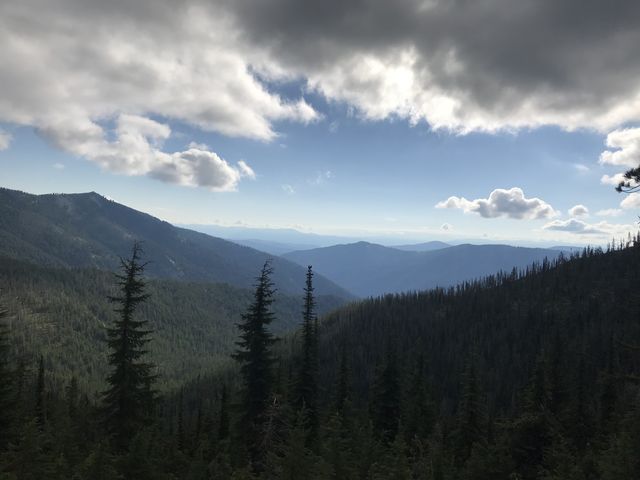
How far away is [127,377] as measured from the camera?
24594 millimetres

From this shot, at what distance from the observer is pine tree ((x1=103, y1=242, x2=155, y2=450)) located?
2428 centimetres

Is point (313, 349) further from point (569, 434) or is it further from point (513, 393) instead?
point (513, 393)

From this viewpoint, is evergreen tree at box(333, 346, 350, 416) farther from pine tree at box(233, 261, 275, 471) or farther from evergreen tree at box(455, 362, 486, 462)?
pine tree at box(233, 261, 275, 471)

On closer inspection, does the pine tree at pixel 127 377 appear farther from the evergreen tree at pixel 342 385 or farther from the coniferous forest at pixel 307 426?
the evergreen tree at pixel 342 385

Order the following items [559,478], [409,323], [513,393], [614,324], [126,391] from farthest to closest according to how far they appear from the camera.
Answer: [409,323] < [614,324] < [513,393] < [126,391] < [559,478]

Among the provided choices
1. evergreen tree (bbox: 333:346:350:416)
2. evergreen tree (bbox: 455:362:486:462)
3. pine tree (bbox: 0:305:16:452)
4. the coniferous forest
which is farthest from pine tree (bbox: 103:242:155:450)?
evergreen tree (bbox: 455:362:486:462)

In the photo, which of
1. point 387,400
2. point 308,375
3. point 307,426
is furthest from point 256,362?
point 387,400

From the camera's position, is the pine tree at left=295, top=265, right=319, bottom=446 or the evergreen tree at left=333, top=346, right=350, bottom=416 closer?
the pine tree at left=295, top=265, right=319, bottom=446

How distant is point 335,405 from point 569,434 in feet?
67.6

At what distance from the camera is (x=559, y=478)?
50.1 ft

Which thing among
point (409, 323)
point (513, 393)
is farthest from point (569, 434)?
point (409, 323)

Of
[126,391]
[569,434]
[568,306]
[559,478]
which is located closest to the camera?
[559,478]

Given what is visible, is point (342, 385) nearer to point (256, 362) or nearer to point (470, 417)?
point (470, 417)

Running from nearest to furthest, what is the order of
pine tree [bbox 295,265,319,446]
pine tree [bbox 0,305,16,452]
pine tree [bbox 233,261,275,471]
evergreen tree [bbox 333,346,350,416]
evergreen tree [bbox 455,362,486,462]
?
pine tree [bbox 0,305,16,452] → pine tree [bbox 233,261,275,471] → evergreen tree [bbox 455,362,486,462] → pine tree [bbox 295,265,319,446] → evergreen tree [bbox 333,346,350,416]
